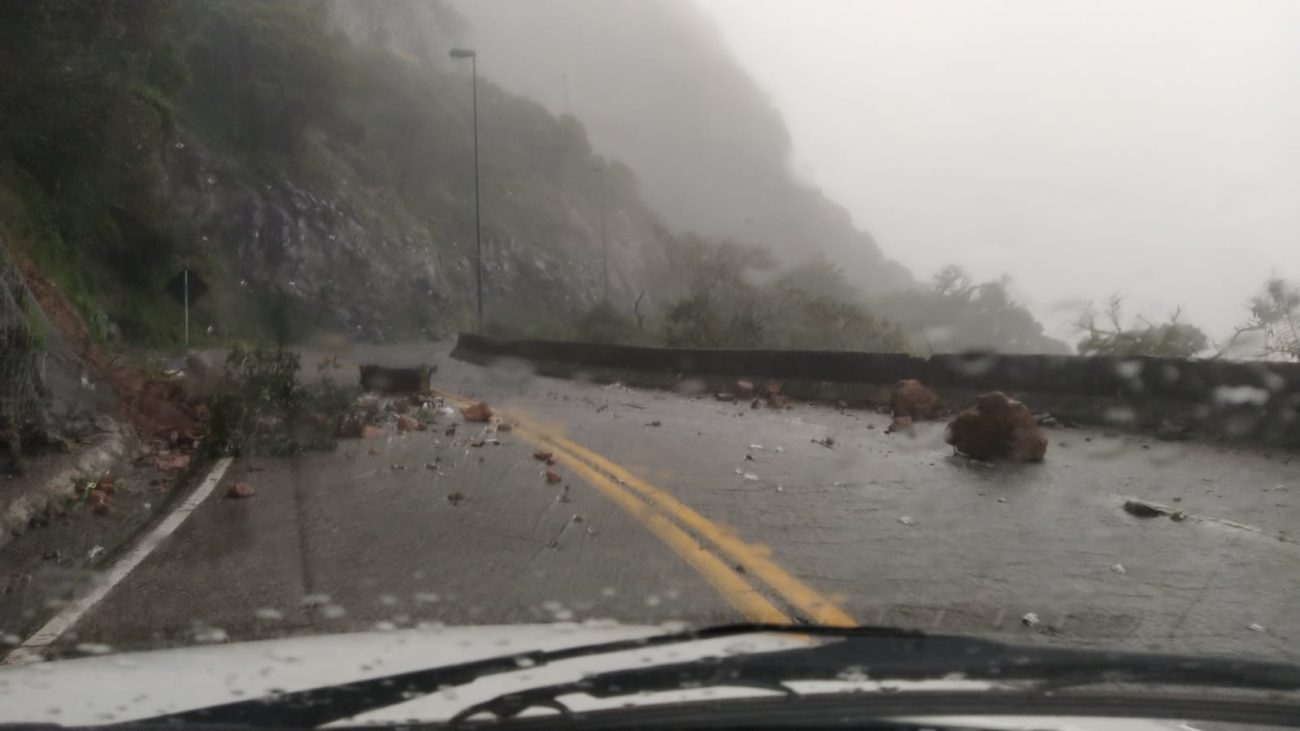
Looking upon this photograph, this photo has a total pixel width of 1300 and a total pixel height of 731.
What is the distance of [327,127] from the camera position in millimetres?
66750

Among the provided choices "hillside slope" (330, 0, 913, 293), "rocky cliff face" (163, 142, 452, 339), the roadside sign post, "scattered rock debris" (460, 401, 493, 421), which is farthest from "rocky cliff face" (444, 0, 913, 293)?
"scattered rock debris" (460, 401, 493, 421)

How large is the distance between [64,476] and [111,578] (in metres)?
2.98

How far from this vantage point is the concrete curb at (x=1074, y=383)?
11.6 metres

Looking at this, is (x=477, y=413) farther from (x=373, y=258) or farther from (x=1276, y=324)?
(x=373, y=258)

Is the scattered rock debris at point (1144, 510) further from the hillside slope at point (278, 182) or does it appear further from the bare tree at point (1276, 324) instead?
the hillside slope at point (278, 182)

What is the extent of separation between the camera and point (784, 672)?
10.8 ft

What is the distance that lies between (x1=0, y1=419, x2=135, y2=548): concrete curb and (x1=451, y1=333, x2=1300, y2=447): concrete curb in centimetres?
1005

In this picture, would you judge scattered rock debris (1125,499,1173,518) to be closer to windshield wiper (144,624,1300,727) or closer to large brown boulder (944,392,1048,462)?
large brown boulder (944,392,1048,462)

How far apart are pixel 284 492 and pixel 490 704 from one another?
6.91 metres

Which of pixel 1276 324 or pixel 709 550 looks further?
pixel 1276 324

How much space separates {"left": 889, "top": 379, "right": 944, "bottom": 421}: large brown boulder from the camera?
15195mm

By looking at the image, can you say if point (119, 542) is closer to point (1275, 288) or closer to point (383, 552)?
point (383, 552)

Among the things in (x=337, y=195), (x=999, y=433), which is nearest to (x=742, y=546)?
(x=999, y=433)

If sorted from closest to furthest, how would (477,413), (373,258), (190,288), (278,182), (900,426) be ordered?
(900,426), (477,413), (190,288), (278,182), (373,258)
